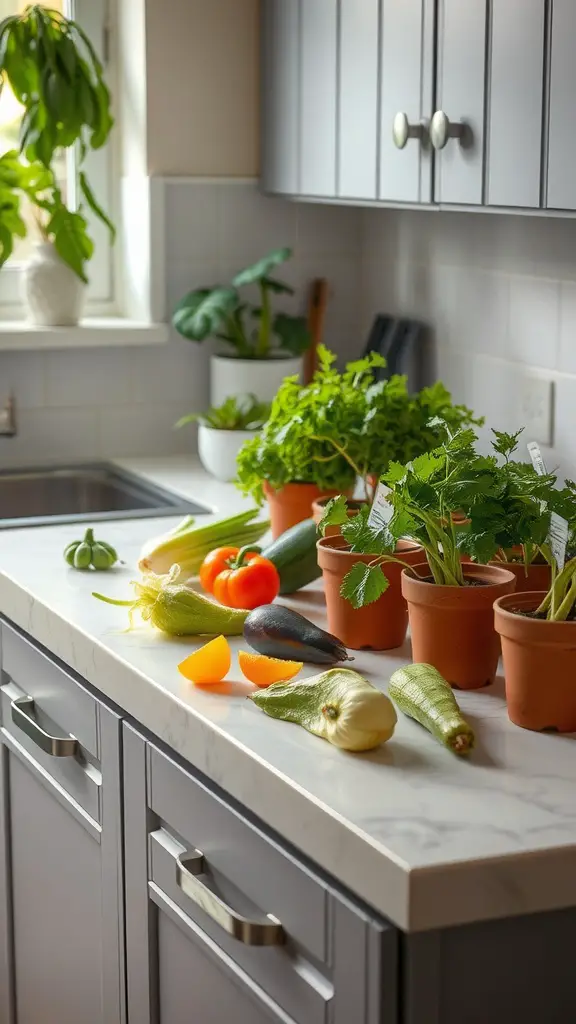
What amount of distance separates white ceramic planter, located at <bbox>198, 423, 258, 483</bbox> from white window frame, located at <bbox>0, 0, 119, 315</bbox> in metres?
0.50

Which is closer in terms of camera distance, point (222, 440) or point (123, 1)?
point (222, 440)

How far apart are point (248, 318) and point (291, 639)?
144cm

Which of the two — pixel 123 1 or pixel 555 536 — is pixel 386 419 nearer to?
pixel 555 536

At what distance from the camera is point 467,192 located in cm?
190

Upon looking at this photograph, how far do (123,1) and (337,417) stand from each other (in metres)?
1.30

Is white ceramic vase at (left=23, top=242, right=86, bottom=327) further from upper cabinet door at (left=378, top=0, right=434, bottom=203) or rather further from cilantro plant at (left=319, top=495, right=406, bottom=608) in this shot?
cilantro plant at (left=319, top=495, right=406, bottom=608)

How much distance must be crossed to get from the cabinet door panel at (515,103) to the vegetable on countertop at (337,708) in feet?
2.45

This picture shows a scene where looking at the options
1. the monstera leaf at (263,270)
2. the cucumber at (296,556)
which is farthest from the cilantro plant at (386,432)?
the monstera leaf at (263,270)

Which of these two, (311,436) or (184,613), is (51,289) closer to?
(311,436)

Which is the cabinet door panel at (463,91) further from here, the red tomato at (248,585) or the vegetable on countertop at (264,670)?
the vegetable on countertop at (264,670)

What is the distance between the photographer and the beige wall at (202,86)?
2.67 meters

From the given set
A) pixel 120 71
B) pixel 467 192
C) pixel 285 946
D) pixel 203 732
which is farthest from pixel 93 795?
pixel 120 71

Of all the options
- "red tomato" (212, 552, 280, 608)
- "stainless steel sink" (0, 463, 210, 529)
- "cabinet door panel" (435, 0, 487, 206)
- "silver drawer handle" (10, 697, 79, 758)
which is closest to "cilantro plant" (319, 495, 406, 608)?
"red tomato" (212, 552, 280, 608)

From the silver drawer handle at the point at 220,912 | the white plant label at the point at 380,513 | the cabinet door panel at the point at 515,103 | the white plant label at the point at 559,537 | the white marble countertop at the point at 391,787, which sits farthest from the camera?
the cabinet door panel at the point at 515,103
